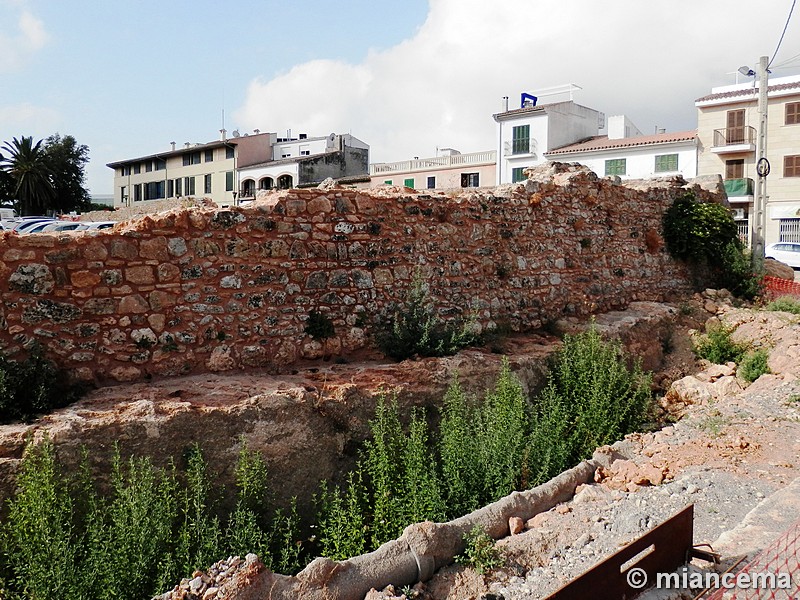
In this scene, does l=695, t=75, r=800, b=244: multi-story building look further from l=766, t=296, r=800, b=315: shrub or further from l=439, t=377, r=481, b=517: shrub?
l=439, t=377, r=481, b=517: shrub

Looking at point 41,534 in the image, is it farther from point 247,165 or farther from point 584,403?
point 247,165

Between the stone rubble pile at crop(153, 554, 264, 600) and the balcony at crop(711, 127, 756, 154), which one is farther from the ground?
the balcony at crop(711, 127, 756, 154)

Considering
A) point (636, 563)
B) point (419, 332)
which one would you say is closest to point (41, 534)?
point (636, 563)

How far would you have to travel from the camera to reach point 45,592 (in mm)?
4281

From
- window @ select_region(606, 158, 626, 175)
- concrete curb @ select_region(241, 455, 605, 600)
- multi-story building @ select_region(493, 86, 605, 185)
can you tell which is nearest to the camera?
concrete curb @ select_region(241, 455, 605, 600)

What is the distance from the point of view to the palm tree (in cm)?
3981

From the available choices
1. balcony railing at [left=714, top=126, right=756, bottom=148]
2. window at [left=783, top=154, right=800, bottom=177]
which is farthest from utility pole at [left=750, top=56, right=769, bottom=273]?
balcony railing at [left=714, top=126, right=756, bottom=148]

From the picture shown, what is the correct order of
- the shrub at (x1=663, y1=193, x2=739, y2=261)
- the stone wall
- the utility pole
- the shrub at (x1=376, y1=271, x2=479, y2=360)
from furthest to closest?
the utility pole, the shrub at (x1=663, y1=193, x2=739, y2=261), the shrub at (x1=376, y1=271, x2=479, y2=360), the stone wall

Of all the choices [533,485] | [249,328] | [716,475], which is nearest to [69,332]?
[249,328]

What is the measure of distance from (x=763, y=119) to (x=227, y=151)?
34489 mm

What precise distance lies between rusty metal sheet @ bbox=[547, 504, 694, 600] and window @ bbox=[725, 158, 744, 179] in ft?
99.1

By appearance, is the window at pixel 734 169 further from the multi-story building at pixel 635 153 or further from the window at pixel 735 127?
the multi-story building at pixel 635 153

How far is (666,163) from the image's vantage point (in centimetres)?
3216

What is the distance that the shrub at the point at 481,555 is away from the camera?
457 centimetres
